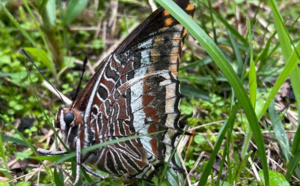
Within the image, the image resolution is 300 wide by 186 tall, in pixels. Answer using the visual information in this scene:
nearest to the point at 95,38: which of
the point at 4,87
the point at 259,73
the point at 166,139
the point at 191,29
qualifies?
the point at 4,87

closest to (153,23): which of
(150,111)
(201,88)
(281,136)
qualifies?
(150,111)

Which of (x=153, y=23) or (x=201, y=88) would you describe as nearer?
(x=153, y=23)

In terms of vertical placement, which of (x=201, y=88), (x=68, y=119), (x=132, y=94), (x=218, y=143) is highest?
(x=201, y=88)

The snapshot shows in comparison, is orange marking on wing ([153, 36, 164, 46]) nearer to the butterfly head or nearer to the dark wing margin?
the dark wing margin

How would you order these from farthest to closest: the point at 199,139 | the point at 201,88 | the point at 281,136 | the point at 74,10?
1. the point at 74,10
2. the point at 201,88
3. the point at 199,139
4. the point at 281,136

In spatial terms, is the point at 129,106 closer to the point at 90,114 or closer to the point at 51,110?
the point at 90,114

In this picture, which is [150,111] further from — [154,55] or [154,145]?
[154,55]

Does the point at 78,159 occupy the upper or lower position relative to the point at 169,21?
lower

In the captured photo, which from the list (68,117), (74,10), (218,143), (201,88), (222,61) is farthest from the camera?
(74,10)

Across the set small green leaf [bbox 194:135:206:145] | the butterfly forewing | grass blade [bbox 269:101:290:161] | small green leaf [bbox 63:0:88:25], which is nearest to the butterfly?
the butterfly forewing
